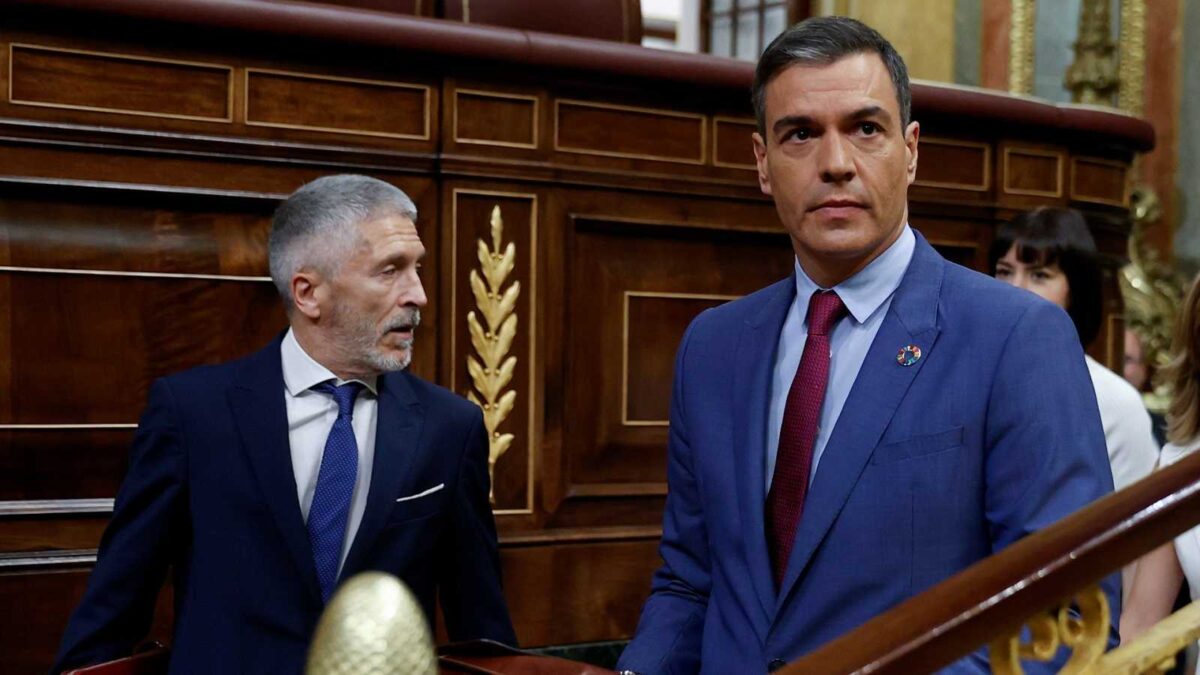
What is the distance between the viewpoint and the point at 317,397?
251cm

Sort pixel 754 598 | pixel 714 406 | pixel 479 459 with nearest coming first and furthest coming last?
pixel 754 598 → pixel 714 406 → pixel 479 459

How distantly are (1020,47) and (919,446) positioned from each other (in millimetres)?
6060

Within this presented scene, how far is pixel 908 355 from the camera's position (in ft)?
5.64

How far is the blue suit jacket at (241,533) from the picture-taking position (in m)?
2.32

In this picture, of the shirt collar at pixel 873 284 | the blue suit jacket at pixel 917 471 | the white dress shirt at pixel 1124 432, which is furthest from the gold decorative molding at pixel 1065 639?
the white dress shirt at pixel 1124 432

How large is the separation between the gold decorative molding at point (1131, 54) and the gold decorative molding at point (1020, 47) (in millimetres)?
450

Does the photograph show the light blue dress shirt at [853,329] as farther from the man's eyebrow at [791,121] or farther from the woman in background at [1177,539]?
the woman in background at [1177,539]

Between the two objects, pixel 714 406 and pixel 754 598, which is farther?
pixel 714 406

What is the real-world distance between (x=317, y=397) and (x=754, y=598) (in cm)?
106

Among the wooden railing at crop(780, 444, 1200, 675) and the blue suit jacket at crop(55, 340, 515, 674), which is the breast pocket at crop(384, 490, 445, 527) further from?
the wooden railing at crop(780, 444, 1200, 675)

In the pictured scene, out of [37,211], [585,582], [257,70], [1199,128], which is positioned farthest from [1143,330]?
[37,211]

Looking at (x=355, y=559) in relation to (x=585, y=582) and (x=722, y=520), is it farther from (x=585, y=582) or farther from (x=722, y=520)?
(x=585, y=582)

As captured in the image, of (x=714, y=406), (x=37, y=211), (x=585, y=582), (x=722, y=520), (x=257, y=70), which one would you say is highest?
(x=257, y=70)

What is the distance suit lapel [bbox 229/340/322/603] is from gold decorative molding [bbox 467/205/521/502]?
0.92m
